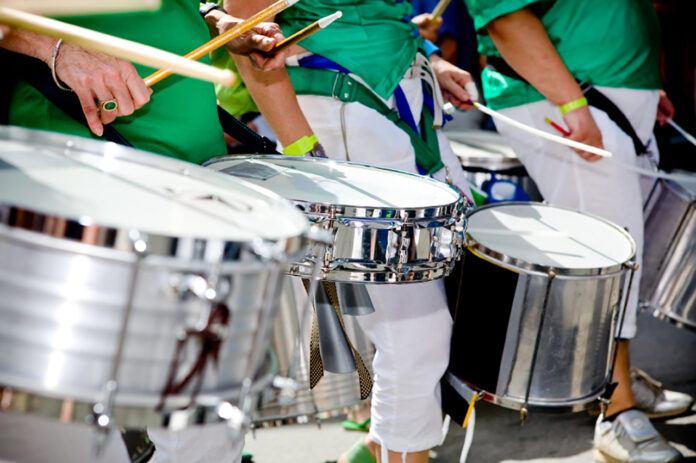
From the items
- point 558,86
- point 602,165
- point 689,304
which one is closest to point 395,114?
point 558,86

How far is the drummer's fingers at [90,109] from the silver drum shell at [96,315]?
0.46 m

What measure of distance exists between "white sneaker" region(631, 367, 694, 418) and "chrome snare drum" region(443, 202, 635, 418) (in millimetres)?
835

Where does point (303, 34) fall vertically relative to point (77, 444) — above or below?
above

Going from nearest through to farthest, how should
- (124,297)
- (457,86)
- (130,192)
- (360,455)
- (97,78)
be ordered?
(124,297)
(130,192)
(97,78)
(360,455)
(457,86)

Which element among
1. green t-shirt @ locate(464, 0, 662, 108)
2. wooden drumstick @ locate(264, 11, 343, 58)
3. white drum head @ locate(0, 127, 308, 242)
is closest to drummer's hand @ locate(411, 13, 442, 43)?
green t-shirt @ locate(464, 0, 662, 108)

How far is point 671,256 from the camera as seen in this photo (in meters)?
2.69

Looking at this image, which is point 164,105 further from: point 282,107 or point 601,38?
point 601,38

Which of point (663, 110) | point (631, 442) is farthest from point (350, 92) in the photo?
point (663, 110)

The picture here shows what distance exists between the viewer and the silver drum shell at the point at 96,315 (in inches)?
33.3

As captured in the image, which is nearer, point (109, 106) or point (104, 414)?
point (104, 414)

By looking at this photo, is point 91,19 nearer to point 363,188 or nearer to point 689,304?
point 363,188

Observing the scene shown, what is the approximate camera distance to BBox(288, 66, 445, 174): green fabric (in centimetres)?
194

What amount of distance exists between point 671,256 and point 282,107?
1.60 m

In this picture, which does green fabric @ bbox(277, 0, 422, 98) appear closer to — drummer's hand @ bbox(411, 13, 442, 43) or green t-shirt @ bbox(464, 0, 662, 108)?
green t-shirt @ bbox(464, 0, 662, 108)
